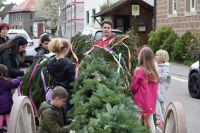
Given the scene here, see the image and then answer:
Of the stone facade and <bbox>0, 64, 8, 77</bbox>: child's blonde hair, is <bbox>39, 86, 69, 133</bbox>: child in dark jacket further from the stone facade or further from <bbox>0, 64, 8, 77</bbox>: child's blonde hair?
the stone facade

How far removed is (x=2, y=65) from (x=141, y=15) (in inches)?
1252

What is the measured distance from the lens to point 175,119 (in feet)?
18.6

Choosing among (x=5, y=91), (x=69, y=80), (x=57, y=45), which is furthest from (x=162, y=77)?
(x=5, y=91)

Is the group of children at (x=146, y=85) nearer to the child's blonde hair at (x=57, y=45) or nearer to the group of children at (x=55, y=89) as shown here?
the group of children at (x=55, y=89)

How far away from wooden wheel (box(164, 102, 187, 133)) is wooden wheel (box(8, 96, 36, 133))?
1.70 metres

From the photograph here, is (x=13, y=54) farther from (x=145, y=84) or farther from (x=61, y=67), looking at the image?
(x=145, y=84)

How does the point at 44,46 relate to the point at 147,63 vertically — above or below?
above

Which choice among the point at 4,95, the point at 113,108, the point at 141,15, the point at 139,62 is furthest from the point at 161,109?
the point at 141,15

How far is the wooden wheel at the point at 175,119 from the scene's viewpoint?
5500 mm

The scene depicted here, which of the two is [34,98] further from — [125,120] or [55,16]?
[55,16]

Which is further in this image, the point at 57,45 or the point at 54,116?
the point at 57,45

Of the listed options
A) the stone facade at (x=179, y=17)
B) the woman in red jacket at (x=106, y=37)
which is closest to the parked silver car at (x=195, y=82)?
the woman in red jacket at (x=106, y=37)

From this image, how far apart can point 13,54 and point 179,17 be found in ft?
77.7

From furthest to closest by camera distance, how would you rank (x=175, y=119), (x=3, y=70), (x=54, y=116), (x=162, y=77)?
1. (x=162, y=77)
2. (x=3, y=70)
3. (x=54, y=116)
4. (x=175, y=119)
